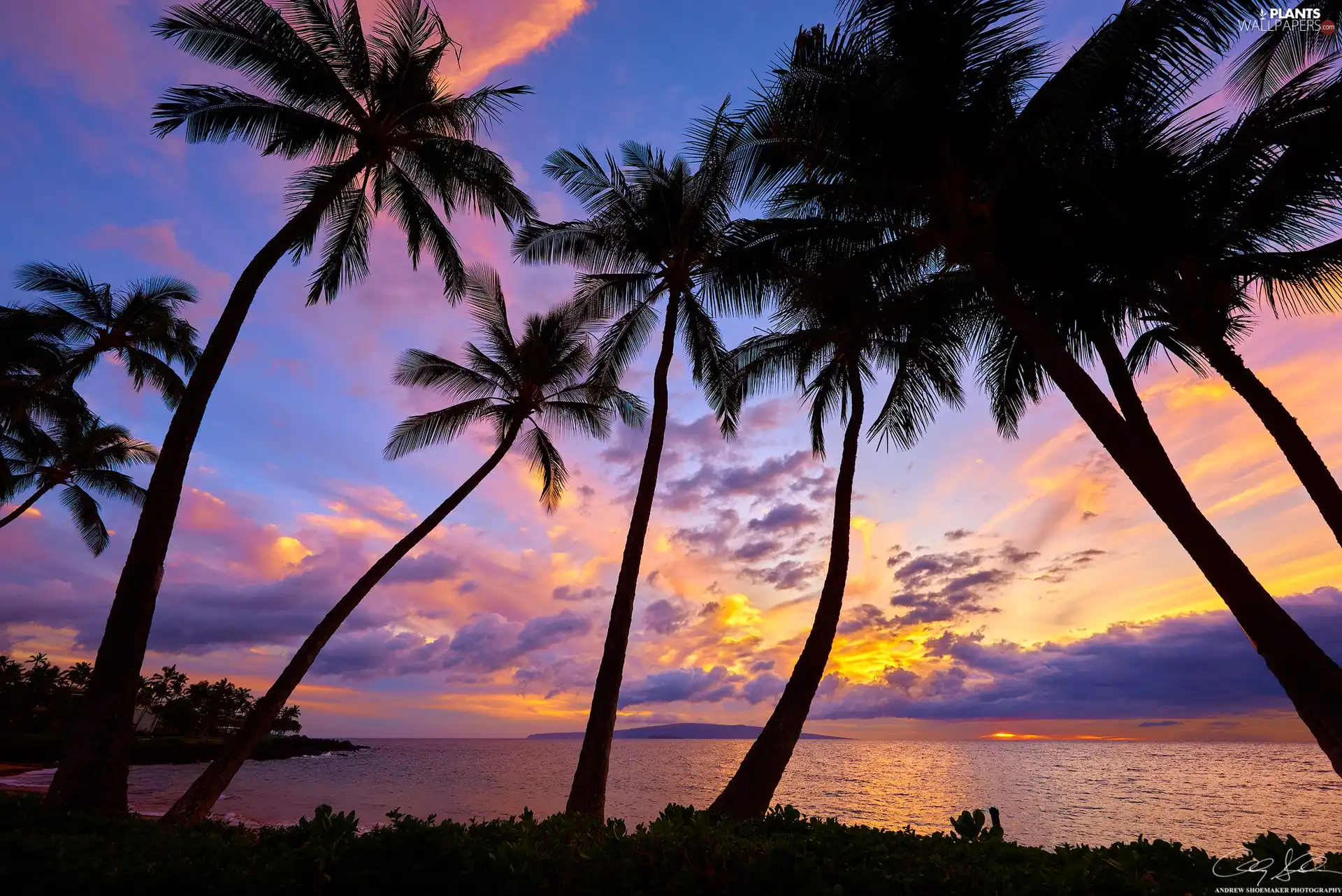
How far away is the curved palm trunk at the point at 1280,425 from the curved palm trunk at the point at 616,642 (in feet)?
29.7

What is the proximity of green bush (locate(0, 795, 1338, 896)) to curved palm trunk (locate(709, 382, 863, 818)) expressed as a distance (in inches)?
244

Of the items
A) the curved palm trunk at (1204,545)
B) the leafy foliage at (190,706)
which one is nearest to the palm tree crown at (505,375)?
the curved palm trunk at (1204,545)

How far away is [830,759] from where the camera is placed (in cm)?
9519

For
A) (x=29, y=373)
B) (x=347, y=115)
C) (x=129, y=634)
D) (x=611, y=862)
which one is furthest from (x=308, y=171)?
(x=29, y=373)

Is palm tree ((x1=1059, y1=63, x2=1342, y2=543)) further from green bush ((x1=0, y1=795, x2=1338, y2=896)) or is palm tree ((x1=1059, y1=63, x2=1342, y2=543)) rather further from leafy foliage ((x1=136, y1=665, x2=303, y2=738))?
leafy foliage ((x1=136, y1=665, x2=303, y2=738))

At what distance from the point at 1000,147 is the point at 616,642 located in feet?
33.2

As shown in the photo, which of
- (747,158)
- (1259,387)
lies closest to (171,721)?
(747,158)

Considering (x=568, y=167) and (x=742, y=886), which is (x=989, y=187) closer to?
(x=568, y=167)

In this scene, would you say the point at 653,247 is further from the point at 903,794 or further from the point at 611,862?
the point at 903,794

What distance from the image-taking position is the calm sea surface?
1160 inches

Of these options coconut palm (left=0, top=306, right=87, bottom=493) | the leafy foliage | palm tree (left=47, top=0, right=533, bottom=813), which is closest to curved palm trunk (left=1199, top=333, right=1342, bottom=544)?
palm tree (left=47, top=0, right=533, bottom=813)

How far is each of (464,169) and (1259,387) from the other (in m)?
14.7

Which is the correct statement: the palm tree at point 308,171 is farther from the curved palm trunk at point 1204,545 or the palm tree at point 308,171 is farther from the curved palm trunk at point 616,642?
the curved palm trunk at point 1204,545
